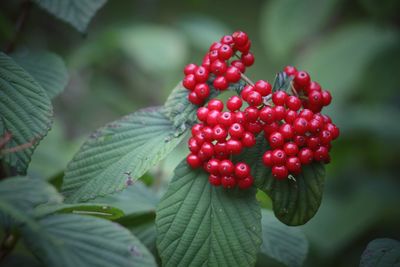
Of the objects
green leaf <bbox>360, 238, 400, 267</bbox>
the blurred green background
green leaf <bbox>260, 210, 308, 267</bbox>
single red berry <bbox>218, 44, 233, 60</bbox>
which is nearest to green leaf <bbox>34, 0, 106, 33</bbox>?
single red berry <bbox>218, 44, 233, 60</bbox>

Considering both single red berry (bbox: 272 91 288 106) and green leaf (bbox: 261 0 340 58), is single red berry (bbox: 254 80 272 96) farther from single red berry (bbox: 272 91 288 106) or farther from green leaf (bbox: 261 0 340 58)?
green leaf (bbox: 261 0 340 58)

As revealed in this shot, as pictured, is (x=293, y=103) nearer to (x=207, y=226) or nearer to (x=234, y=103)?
(x=234, y=103)

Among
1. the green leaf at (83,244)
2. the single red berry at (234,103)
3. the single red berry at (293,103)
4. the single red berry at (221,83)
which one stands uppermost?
the single red berry at (293,103)

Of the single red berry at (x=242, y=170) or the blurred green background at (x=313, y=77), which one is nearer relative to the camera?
the single red berry at (x=242, y=170)

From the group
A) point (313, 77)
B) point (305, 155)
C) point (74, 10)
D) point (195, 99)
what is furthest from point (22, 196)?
point (313, 77)

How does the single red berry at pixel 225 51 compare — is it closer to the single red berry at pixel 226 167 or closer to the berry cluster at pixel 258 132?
the berry cluster at pixel 258 132

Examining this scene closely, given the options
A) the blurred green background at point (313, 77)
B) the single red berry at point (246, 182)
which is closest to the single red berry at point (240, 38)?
the single red berry at point (246, 182)
